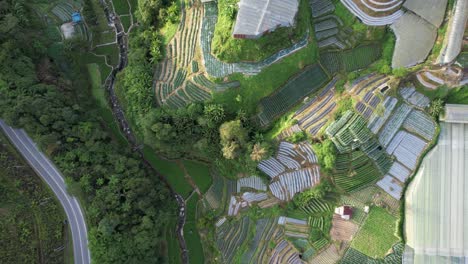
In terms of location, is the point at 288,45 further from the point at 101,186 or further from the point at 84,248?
the point at 84,248

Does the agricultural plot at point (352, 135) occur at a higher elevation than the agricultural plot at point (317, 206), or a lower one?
higher

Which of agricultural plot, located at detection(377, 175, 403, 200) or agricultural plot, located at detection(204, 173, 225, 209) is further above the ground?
agricultural plot, located at detection(204, 173, 225, 209)

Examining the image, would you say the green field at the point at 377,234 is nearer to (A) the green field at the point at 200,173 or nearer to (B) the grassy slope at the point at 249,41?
(A) the green field at the point at 200,173

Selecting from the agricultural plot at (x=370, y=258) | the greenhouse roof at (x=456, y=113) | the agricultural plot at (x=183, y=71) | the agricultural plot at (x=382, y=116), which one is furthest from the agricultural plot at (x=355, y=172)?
the agricultural plot at (x=183, y=71)

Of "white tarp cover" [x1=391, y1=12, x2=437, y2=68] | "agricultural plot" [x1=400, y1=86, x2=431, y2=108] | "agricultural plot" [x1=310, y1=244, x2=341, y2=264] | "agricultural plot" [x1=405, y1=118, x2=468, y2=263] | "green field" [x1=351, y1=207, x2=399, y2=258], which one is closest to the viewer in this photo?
"agricultural plot" [x1=405, y1=118, x2=468, y2=263]

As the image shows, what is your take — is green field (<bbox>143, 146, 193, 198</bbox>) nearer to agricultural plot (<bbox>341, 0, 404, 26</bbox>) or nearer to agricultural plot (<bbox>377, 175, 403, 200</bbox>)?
agricultural plot (<bbox>377, 175, 403, 200</bbox>)

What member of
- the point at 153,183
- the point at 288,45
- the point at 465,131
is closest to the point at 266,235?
the point at 153,183

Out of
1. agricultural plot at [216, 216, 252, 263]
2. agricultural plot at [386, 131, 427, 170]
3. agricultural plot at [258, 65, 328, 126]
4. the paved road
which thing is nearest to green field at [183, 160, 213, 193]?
agricultural plot at [216, 216, 252, 263]
